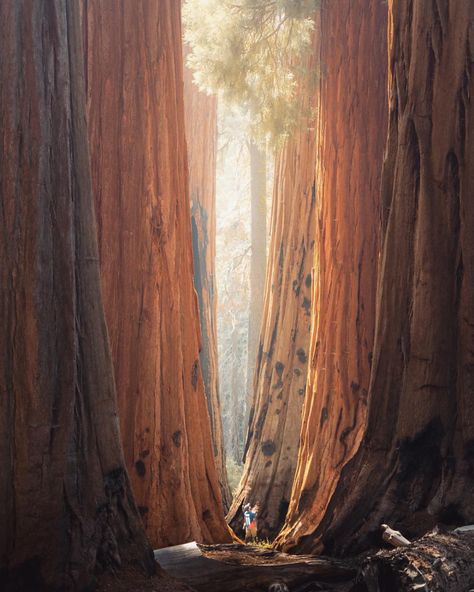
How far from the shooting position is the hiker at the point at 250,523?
9820 millimetres

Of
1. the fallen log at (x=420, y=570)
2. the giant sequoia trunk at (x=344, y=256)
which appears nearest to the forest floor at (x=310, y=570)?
the fallen log at (x=420, y=570)

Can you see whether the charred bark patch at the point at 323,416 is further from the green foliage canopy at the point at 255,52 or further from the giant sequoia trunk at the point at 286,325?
the green foliage canopy at the point at 255,52

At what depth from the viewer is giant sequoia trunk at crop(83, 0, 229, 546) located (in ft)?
23.6

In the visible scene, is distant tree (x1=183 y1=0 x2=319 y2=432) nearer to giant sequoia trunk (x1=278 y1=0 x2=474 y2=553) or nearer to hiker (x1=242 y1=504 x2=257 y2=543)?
hiker (x1=242 y1=504 x2=257 y2=543)

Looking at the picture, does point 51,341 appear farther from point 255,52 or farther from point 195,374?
point 255,52

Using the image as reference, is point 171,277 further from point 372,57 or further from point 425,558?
point 425,558

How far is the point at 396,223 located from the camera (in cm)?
613

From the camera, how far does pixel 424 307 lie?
19.1 ft

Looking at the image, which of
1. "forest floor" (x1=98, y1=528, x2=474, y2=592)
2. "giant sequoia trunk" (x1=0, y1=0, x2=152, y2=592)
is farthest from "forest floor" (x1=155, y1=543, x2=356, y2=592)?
"giant sequoia trunk" (x1=0, y1=0, x2=152, y2=592)

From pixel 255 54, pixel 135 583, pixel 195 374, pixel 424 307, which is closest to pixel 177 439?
pixel 195 374

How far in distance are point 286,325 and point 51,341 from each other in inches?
262

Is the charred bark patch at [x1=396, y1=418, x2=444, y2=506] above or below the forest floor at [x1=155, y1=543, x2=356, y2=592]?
above

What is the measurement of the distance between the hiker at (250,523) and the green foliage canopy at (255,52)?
427 cm

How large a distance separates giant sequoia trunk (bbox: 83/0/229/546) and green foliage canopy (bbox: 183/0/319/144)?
279cm
